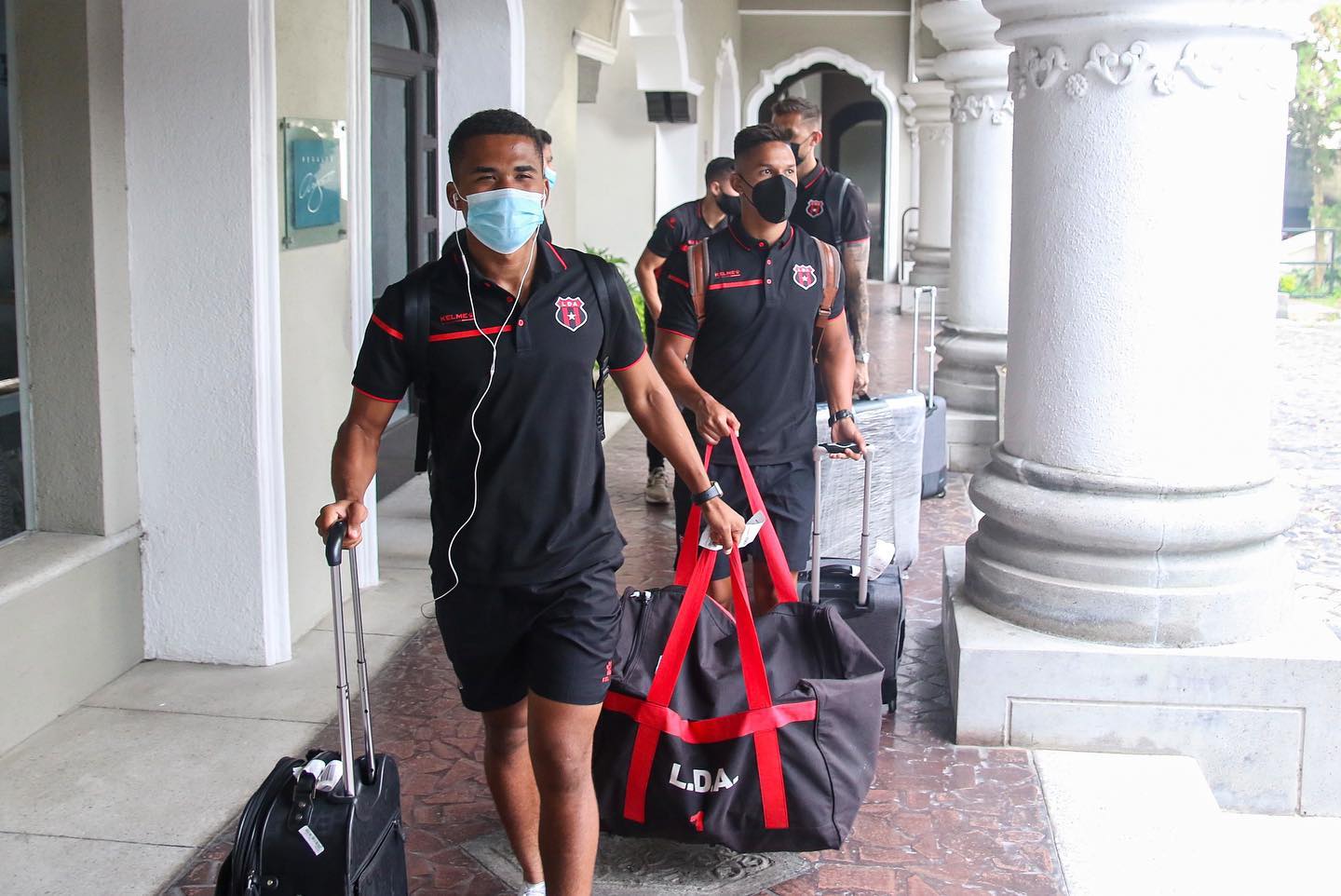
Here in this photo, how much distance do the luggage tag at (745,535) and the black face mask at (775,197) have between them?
1.06 m

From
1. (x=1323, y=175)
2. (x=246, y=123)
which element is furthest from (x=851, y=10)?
(x=246, y=123)

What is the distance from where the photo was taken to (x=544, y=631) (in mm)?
3100

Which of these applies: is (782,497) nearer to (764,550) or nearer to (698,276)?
(698,276)

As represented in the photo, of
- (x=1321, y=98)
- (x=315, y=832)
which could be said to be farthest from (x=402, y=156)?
(x=1321, y=98)

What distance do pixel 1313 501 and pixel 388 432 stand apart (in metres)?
5.08

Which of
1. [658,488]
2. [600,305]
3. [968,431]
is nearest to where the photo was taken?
[600,305]

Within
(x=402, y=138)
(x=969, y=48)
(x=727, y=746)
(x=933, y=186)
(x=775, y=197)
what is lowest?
(x=727, y=746)

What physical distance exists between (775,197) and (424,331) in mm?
1681

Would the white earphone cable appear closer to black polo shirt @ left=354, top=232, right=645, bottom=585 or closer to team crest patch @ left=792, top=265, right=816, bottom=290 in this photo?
black polo shirt @ left=354, top=232, right=645, bottom=585

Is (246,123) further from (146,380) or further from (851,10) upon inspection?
(851,10)

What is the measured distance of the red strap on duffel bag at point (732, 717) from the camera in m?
3.45

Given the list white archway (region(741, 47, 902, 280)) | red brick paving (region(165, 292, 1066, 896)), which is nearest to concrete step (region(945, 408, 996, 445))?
red brick paving (region(165, 292, 1066, 896))

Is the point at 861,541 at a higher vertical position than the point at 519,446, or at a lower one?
lower

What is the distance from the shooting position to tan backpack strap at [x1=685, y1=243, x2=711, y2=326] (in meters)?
4.53
